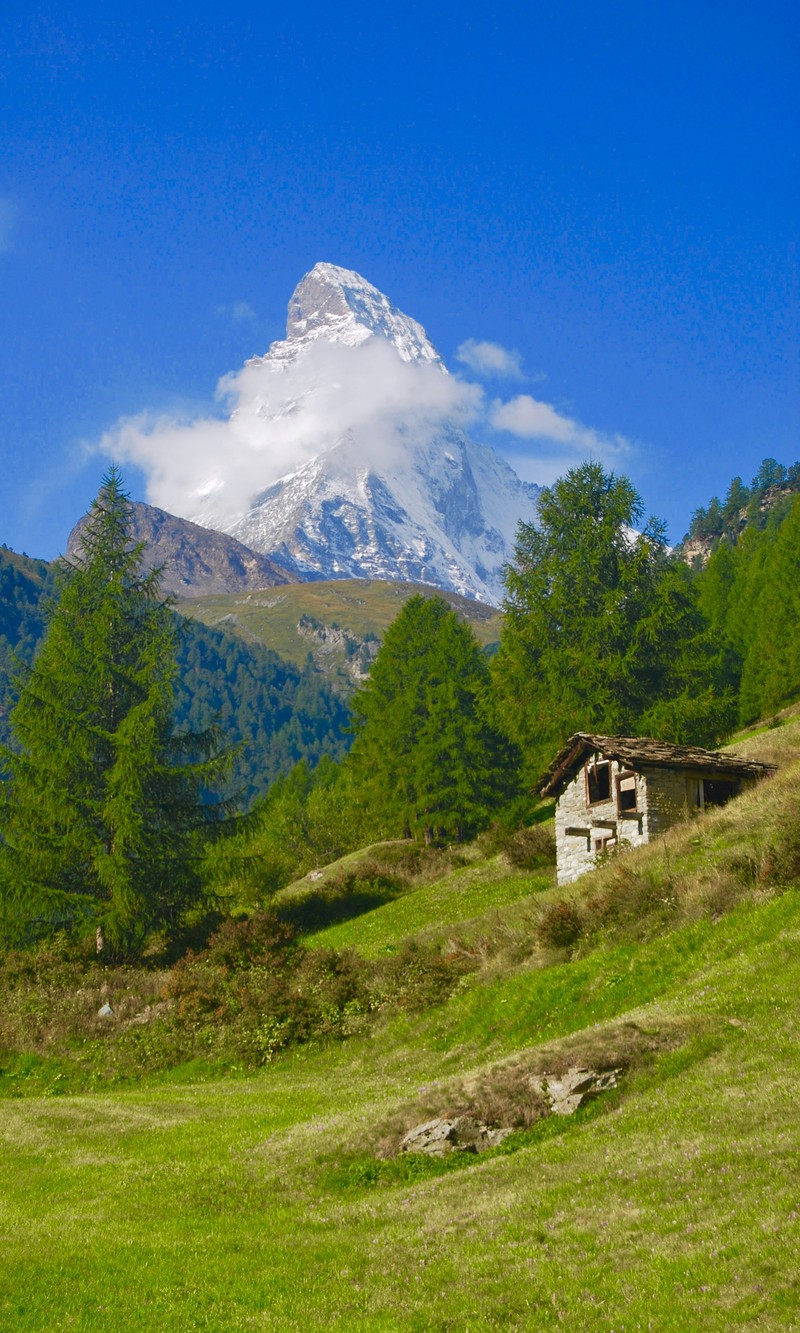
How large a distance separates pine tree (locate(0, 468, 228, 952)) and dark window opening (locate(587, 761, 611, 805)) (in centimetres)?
1326

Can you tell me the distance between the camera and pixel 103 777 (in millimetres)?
35375

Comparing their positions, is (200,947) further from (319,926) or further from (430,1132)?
(430,1132)

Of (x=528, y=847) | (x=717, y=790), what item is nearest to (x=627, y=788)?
(x=717, y=790)

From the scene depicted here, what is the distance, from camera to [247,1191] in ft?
47.6

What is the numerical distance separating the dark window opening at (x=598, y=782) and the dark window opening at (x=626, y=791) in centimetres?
73

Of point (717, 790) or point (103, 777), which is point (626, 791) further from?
point (103, 777)

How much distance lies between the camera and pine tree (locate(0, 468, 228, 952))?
33406mm

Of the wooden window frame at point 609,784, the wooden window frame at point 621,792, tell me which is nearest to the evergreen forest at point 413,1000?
the wooden window frame at point 621,792

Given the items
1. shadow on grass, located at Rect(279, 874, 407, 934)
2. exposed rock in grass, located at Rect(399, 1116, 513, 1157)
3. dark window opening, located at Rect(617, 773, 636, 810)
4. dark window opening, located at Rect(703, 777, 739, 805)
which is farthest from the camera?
shadow on grass, located at Rect(279, 874, 407, 934)

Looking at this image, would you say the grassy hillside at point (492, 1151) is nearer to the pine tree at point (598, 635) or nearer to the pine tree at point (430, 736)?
the pine tree at point (598, 635)

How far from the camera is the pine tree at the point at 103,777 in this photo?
33406mm

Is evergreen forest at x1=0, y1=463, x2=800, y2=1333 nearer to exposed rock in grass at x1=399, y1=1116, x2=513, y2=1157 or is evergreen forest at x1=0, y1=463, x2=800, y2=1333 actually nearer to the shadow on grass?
exposed rock in grass at x1=399, y1=1116, x2=513, y2=1157

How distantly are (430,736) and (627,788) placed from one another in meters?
19.5

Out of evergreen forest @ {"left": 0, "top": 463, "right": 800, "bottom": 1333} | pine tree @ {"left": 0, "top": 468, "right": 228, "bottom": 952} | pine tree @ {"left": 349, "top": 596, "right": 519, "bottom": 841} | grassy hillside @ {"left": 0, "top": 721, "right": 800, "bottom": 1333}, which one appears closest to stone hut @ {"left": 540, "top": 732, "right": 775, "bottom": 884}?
evergreen forest @ {"left": 0, "top": 463, "right": 800, "bottom": 1333}
